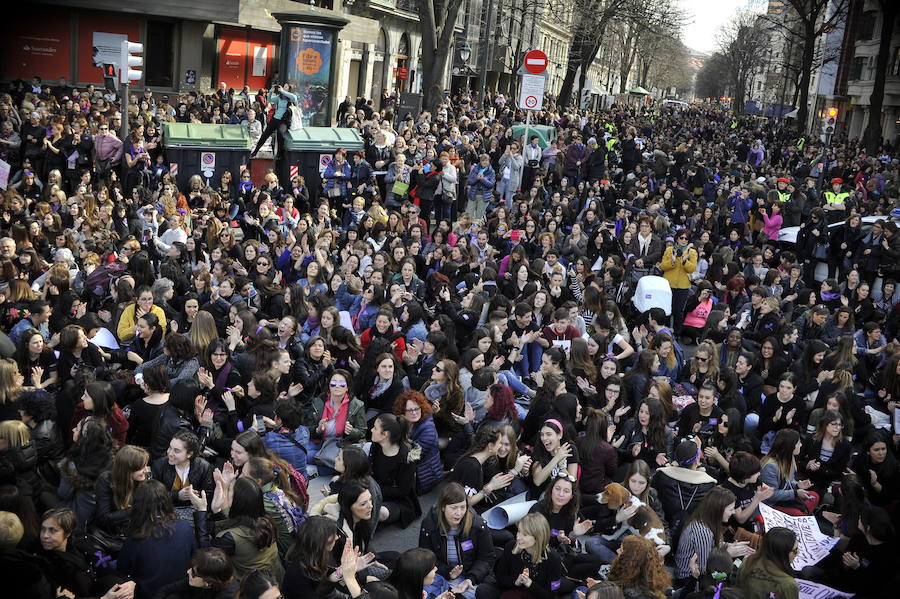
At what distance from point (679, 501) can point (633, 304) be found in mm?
5880

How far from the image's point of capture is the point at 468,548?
6008 millimetres

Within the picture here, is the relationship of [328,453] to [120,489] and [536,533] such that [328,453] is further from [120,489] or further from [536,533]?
[536,533]

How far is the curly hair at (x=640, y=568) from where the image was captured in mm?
5426

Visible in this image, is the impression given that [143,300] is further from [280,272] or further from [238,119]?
[238,119]

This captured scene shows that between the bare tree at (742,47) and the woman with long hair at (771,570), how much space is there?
82.6 m

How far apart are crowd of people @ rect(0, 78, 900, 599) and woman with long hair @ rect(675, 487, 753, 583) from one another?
0.02 metres

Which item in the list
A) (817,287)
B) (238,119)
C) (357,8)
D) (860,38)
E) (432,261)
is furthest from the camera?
(860,38)

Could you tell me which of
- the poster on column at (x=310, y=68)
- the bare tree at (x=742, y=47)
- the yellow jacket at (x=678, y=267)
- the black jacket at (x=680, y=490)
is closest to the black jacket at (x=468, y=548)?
the black jacket at (x=680, y=490)

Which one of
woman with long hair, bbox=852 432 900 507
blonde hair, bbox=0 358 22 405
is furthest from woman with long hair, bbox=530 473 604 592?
blonde hair, bbox=0 358 22 405

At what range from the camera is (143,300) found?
9258 mm

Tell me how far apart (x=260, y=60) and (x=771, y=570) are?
33.8 metres

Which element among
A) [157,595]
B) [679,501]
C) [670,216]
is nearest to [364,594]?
[157,595]

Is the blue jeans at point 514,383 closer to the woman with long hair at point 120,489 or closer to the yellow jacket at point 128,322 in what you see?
the yellow jacket at point 128,322

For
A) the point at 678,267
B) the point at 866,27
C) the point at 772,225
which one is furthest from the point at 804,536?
the point at 866,27
